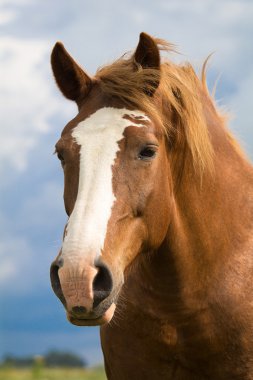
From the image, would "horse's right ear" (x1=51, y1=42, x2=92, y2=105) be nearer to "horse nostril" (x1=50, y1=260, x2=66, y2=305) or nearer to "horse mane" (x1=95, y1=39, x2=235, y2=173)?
"horse mane" (x1=95, y1=39, x2=235, y2=173)

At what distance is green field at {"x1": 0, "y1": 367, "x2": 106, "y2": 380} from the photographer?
9.54 metres

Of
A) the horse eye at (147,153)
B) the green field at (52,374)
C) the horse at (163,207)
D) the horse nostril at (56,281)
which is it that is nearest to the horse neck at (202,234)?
the horse at (163,207)

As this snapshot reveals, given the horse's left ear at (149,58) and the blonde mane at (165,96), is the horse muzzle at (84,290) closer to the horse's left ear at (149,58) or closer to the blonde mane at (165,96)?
the blonde mane at (165,96)

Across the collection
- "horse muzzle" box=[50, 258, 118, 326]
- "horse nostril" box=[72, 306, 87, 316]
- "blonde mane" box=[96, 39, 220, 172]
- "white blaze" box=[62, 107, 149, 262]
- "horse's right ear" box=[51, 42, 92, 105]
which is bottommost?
"horse nostril" box=[72, 306, 87, 316]

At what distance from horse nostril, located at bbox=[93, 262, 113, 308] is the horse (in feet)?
0.31

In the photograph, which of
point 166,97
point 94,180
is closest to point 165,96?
point 166,97

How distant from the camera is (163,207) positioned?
484 centimetres

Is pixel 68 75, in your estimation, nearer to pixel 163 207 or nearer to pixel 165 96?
pixel 165 96

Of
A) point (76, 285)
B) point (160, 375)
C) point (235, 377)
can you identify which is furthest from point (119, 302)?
point (76, 285)

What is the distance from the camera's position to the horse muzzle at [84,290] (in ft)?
13.5

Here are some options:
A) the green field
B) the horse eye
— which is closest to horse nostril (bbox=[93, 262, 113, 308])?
the horse eye

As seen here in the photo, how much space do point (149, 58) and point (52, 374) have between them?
7088 millimetres

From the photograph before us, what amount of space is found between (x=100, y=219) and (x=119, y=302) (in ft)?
4.36

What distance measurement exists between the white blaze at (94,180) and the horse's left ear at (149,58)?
0.36 m
